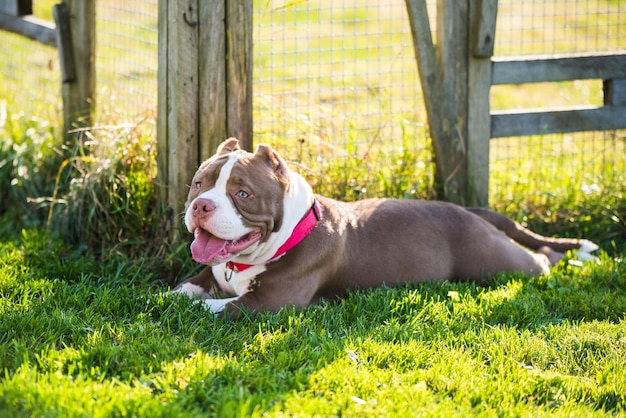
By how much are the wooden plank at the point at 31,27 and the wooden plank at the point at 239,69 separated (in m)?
2.09

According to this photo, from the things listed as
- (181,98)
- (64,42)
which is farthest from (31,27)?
(181,98)

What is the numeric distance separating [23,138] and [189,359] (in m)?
3.74

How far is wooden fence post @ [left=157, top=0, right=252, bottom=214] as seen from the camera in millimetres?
5254

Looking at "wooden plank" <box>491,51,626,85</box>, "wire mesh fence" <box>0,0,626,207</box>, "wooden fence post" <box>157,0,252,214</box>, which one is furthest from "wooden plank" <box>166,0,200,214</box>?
"wooden plank" <box>491,51,626,85</box>

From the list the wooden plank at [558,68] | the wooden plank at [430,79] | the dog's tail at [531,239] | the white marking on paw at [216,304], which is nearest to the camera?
the white marking on paw at [216,304]

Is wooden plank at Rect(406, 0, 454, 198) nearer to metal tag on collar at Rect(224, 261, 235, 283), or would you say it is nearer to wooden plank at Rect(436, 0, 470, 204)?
wooden plank at Rect(436, 0, 470, 204)

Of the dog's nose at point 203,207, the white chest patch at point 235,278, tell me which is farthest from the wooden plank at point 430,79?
the dog's nose at point 203,207

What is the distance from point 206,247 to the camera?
447 cm

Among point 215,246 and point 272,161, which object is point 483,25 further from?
point 215,246

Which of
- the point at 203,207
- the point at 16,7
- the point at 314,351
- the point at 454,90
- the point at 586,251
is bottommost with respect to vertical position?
the point at 314,351

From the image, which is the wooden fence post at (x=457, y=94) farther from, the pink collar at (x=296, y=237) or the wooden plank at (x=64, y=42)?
the wooden plank at (x=64, y=42)

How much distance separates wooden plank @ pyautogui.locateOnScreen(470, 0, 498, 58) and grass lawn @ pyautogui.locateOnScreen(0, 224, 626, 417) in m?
1.70

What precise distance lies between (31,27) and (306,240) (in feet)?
12.0

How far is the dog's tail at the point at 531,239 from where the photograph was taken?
568 centimetres
